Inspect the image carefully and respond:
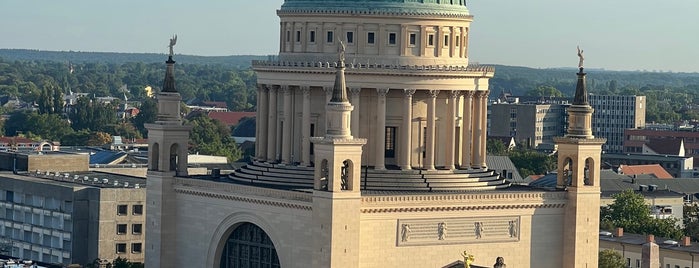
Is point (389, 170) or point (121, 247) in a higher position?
point (389, 170)

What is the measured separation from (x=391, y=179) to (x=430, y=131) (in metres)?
2.75

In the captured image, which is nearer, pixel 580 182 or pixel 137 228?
pixel 580 182

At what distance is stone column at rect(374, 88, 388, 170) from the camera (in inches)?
3588

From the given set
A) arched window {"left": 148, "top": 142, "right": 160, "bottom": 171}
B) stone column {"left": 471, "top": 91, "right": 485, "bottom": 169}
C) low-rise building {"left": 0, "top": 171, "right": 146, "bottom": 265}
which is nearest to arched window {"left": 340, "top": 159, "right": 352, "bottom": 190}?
stone column {"left": 471, "top": 91, "right": 485, "bottom": 169}

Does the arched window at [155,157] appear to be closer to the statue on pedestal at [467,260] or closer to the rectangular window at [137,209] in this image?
the statue on pedestal at [467,260]

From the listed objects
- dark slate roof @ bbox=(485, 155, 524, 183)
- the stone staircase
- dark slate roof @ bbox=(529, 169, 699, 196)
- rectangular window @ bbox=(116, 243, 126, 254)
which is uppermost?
the stone staircase

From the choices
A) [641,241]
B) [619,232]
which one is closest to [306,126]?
[641,241]

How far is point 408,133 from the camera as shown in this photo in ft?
300

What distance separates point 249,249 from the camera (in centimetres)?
9256

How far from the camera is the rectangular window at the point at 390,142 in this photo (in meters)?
91.9

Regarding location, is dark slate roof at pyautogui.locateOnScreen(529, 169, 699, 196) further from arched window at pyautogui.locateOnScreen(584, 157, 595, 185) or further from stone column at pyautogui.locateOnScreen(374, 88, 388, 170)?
stone column at pyautogui.locateOnScreen(374, 88, 388, 170)

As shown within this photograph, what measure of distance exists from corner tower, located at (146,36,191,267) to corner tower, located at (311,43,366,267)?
11.4 metres

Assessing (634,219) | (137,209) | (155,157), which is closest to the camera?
(155,157)

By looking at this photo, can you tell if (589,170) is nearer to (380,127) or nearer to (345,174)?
(380,127)
